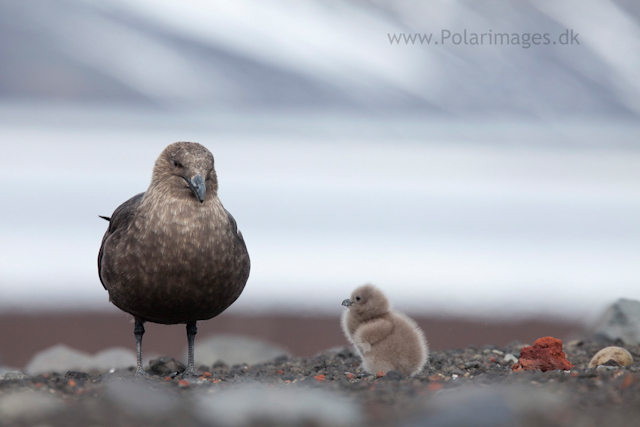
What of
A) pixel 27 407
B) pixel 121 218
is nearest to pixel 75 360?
pixel 121 218

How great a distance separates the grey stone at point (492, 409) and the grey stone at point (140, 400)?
104 cm

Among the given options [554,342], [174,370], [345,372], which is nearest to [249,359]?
[174,370]

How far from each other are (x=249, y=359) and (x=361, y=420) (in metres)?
4.38

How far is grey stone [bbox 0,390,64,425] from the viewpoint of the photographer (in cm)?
286

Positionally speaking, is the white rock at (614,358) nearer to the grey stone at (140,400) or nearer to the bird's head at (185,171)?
the bird's head at (185,171)

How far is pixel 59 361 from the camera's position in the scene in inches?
277

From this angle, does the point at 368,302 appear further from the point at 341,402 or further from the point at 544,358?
the point at 341,402

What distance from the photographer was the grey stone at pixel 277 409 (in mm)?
2812

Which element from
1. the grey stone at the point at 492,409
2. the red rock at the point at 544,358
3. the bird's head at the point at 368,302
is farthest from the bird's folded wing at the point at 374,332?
the grey stone at the point at 492,409

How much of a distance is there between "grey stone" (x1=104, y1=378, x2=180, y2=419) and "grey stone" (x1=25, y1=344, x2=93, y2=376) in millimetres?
3796

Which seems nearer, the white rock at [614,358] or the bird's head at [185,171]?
the bird's head at [185,171]

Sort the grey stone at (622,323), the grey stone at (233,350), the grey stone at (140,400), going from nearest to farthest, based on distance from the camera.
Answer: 1. the grey stone at (140,400)
2. the grey stone at (622,323)
3. the grey stone at (233,350)

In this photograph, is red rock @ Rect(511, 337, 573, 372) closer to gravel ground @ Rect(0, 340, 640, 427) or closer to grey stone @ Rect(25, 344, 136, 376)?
gravel ground @ Rect(0, 340, 640, 427)

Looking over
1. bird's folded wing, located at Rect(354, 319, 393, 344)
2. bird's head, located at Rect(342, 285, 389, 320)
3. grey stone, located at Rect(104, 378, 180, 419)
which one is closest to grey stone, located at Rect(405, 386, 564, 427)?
grey stone, located at Rect(104, 378, 180, 419)
